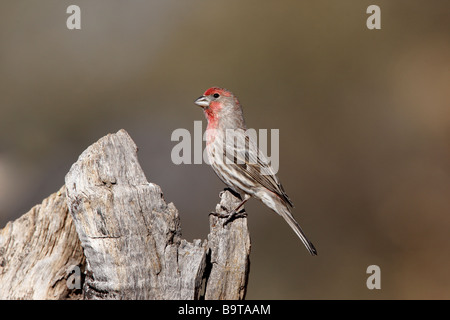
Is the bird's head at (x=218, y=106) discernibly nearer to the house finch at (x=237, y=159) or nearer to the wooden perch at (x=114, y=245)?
the house finch at (x=237, y=159)

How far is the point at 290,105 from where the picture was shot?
32.0 feet

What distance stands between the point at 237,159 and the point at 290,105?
3334 millimetres

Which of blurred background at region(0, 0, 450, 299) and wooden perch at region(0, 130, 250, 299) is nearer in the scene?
wooden perch at region(0, 130, 250, 299)

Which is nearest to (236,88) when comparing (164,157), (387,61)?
(164,157)

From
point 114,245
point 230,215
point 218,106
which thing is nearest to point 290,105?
point 218,106

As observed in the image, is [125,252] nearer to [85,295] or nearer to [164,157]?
[85,295]

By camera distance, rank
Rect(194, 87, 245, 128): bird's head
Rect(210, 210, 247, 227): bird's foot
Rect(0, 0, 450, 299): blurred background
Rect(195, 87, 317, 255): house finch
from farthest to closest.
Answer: Rect(0, 0, 450, 299): blurred background, Rect(194, 87, 245, 128): bird's head, Rect(195, 87, 317, 255): house finch, Rect(210, 210, 247, 227): bird's foot

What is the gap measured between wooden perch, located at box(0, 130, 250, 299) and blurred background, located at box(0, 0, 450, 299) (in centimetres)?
412

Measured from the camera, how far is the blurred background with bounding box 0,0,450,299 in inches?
360

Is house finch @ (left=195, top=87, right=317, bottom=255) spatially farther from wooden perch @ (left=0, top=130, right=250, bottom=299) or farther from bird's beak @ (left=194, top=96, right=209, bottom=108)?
wooden perch @ (left=0, top=130, right=250, bottom=299)

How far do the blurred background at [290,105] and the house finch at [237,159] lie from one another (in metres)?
2.37

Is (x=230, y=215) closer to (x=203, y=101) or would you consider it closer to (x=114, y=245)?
(x=114, y=245)

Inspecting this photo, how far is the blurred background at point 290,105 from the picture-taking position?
9148mm

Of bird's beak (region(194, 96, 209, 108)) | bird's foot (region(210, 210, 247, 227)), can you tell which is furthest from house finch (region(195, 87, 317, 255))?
bird's foot (region(210, 210, 247, 227))
